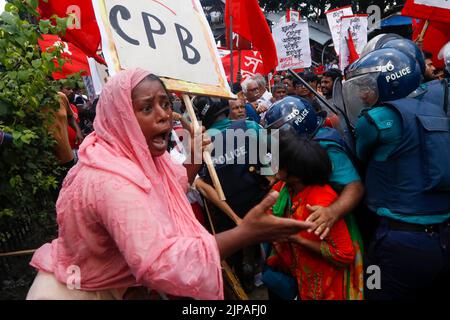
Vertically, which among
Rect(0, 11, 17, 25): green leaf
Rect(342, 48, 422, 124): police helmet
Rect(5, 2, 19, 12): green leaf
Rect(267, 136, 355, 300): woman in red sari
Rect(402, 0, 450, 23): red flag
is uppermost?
Rect(5, 2, 19, 12): green leaf

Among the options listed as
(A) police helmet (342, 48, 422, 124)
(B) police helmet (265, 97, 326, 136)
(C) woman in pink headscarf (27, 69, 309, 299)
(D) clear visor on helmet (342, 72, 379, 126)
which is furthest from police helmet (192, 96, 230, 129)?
(C) woman in pink headscarf (27, 69, 309, 299)

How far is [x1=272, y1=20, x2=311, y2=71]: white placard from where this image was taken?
7828 millimetres

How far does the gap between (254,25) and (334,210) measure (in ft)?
12.8

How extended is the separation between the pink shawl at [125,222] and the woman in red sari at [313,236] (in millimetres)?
792

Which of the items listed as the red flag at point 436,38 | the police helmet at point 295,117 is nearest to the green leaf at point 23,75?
the police helmet at point 295,117

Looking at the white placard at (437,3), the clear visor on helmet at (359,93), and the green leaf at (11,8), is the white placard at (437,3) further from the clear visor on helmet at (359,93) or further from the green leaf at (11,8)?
the green leaf at (11,8)

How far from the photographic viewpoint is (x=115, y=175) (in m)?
1.29

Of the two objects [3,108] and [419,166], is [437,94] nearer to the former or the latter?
[419,166]

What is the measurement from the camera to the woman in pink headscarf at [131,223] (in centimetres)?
121

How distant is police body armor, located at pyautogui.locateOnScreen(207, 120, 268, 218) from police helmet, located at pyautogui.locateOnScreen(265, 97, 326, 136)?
0.52 metres

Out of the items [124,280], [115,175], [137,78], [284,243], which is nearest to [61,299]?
[124,280]

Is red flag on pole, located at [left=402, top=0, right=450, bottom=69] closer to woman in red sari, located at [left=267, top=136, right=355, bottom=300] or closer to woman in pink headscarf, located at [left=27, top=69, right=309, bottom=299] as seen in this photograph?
woman in red sari, located at [left=267, top=136, right=355, bottom=300]

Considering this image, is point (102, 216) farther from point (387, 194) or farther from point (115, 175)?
point (387, 194)

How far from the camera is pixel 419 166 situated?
2027 millimetres
